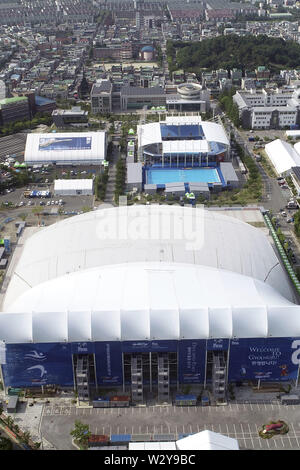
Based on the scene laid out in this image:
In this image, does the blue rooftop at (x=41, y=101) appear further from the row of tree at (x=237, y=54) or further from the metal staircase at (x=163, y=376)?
the metal staircase at (x=163, y=376)

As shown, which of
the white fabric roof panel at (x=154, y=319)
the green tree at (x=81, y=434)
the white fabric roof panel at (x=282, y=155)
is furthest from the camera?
the white fabric roof panel at (x=282, y=155)

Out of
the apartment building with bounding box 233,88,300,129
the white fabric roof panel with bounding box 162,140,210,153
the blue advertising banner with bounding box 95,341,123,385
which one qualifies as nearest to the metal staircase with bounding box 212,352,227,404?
the blue advertising banner with bounding box 95,341,123,385

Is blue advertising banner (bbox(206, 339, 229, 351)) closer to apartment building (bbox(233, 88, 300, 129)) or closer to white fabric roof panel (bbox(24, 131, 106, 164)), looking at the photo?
white fabric roof panel (bbox(24, 131, 106, 164))

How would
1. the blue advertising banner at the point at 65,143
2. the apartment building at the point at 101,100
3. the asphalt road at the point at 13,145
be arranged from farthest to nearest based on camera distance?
1. the apartment building at the point at 101,100
2. the asphalt road at the point at 13,145
3. the blue advertising banner at the point at 65,143

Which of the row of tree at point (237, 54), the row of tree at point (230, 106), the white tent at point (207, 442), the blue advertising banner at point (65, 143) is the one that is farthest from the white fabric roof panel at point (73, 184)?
the row of tree at point (237, 54)

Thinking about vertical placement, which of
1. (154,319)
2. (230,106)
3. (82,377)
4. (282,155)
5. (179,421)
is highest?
(230,106)

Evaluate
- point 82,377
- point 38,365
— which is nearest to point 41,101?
point 38,365

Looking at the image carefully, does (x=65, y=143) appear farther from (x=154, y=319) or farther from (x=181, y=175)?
(x=154, y=319)
